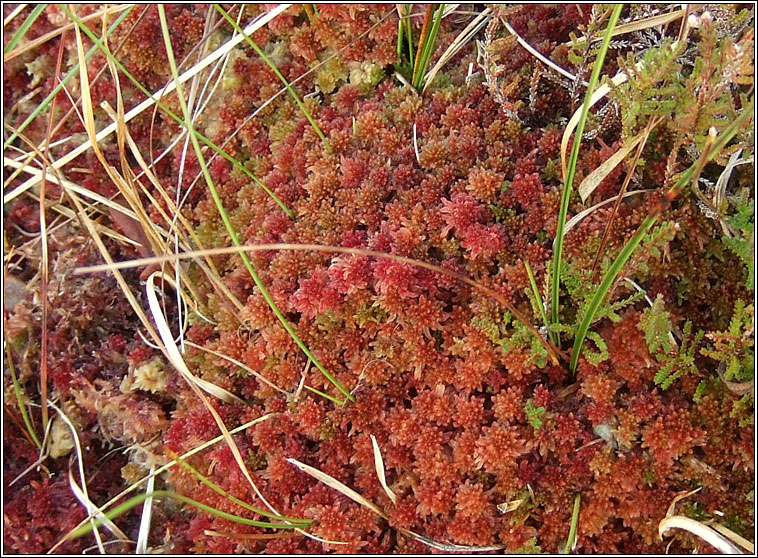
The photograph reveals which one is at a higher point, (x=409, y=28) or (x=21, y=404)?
(x=409, y=28)

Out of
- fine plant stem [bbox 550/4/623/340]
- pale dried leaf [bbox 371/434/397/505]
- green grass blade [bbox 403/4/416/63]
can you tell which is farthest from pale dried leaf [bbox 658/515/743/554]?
green grass blade [bbox 403/4/416/63]

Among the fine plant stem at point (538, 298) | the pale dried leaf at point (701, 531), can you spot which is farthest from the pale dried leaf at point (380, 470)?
the pale dried leaf at point (701, 531)

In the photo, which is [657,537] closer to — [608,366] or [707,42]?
[608,366]

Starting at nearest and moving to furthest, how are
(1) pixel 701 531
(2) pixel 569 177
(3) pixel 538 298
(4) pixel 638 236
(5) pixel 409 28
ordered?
(4) pixel 638 236 → (2) pixel 569 177 → (1) pixel 701 531 → (3) pixel 538 298 → (5) pixel 409 28

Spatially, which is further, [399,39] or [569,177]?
[399,39]

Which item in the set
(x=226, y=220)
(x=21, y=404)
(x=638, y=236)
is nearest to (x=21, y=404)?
(x=21, y=404)

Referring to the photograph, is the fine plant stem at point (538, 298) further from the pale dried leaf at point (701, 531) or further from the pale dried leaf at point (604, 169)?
the pale dried leaf at point (701, 531)

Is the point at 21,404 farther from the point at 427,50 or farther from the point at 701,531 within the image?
the point at 701,531
